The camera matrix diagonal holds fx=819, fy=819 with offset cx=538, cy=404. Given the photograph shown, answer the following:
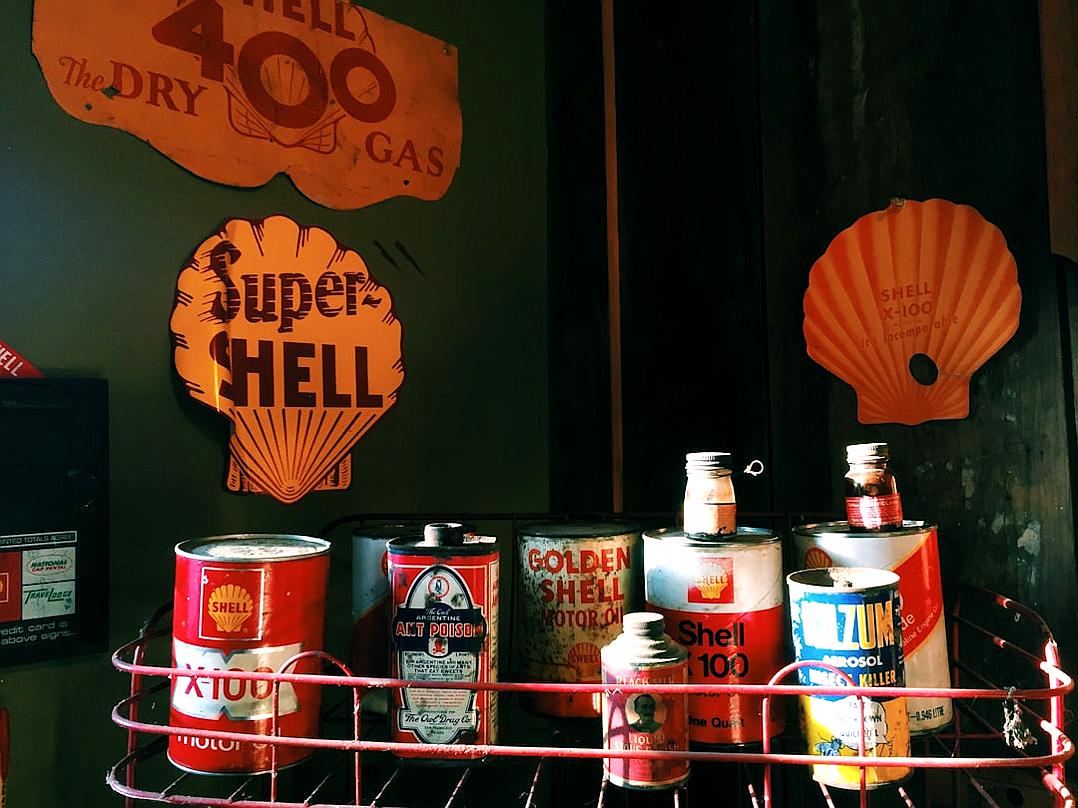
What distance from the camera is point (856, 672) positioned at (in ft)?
2.16

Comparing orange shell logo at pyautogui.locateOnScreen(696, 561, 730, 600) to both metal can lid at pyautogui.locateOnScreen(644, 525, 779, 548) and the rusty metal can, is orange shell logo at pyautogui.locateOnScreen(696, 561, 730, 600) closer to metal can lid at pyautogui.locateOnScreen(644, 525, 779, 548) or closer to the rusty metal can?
metal can lid at pyautogui.locateOnScreen(644, 525, 779, 548)

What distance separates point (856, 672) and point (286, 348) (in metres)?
0.71

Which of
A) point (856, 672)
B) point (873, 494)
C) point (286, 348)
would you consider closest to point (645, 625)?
point (856, 672)

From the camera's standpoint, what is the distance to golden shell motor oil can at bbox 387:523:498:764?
0.71 m

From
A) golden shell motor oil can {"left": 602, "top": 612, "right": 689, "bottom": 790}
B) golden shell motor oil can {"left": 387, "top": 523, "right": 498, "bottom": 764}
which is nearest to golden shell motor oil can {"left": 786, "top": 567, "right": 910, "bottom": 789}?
golden shell motor oil can {"left": 602, "top": 612, "right": 689, "bottom": 790}

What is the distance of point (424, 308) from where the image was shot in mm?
1125

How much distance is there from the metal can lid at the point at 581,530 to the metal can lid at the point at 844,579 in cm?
18

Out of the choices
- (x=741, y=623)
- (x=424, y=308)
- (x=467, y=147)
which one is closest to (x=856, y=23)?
(x=467, y=147)

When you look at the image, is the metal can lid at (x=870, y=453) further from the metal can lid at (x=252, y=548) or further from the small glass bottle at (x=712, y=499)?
the metal can lid at (x=252, y=548)

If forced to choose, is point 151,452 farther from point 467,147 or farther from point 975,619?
point 975,619

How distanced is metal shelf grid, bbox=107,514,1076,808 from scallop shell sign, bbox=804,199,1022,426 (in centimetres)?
26

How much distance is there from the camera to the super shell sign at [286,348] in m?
0.94

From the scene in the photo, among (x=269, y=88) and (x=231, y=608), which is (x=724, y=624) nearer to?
(x=231, y=608)

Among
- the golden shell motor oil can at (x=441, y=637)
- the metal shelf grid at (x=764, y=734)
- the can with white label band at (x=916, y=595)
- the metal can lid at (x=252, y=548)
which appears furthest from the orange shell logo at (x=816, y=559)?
the metal can lid at (x=252, y=548)
